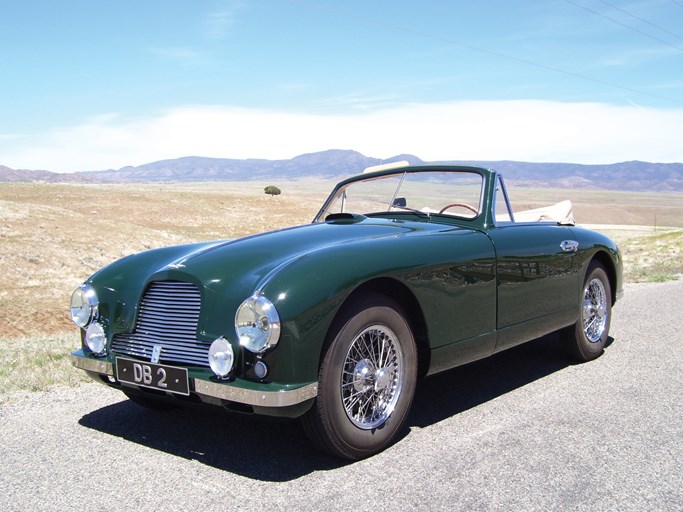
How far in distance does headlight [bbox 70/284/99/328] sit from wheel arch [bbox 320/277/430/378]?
1538mm

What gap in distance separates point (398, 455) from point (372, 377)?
43 cm

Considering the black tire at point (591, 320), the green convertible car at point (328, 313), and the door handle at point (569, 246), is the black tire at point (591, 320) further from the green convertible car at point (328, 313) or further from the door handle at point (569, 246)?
the green convertible car at point (328, 313)

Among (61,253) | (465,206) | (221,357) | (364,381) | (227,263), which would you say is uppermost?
(465,206)

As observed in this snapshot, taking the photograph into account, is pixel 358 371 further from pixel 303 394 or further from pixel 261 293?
pixel 261 293

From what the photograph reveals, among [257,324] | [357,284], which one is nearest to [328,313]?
[357,284]

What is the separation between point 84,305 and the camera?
404cm

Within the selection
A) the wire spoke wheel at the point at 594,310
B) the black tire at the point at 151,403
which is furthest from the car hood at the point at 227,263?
the wire spoke wheel at the point at 594,310

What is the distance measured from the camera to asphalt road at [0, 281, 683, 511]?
10.1ft

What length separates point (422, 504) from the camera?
3.00 meters

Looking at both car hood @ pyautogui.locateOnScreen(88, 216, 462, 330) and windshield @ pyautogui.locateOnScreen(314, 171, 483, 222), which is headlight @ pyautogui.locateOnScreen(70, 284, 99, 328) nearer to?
car hood @ pyautogui.locateOnScreen(88, 216, 462, 330)

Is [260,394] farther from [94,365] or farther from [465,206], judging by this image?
[465,206]

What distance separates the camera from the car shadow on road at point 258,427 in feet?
11.6

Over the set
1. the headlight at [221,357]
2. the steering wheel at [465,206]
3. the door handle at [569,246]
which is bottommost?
the headlight at [221,357]

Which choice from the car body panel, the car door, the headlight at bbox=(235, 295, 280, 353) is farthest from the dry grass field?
the car door
